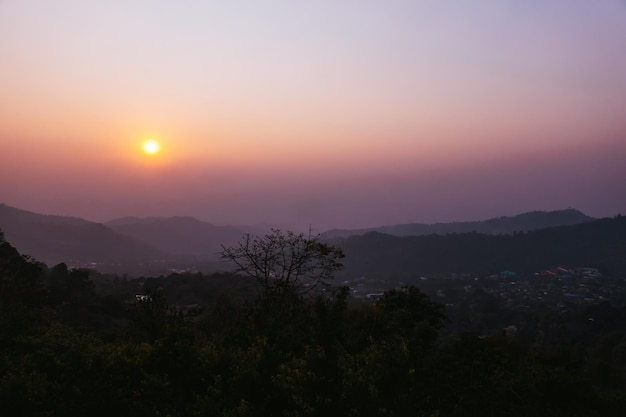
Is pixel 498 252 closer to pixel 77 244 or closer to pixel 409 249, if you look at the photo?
pixel 409 249

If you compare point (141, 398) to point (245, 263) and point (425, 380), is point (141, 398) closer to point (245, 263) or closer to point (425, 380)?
point (425, 380)

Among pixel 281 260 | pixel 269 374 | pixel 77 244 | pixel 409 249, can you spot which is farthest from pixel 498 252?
pixel 269 374

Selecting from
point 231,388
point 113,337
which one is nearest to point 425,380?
point 231,388

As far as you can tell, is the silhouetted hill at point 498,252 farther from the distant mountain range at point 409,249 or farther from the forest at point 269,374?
the forest at point 269,374

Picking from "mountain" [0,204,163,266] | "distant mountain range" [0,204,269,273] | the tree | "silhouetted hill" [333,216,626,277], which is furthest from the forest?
"mountain" [0,204,163,266]

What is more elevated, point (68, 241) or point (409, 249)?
point (68, 241)

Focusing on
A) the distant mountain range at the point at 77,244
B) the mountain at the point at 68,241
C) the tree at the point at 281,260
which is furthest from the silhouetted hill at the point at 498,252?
the tree at the point at 281,260
